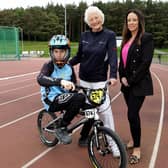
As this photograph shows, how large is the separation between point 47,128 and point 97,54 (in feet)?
4.25

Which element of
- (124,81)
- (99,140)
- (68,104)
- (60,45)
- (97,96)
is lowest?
(99,140)

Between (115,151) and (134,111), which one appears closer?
(115,151)

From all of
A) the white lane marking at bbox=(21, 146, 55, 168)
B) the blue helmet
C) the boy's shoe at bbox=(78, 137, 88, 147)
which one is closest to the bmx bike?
the blue helmet

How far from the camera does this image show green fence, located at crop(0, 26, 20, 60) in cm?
3894

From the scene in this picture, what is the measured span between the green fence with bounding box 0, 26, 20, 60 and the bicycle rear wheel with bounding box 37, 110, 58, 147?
108 ft

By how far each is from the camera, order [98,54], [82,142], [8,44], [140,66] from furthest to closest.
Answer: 1. [8,44]
2. [82,142]
3. [98,54]
4. [140,66]

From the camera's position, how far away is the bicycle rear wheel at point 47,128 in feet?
19.2

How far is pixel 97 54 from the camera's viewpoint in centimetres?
555

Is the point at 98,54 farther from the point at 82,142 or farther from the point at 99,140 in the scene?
the point at 82,142

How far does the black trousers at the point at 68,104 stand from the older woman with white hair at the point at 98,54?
444 mm

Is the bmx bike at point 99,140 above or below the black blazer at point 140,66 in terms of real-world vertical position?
below

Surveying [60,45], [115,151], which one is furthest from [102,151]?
[60,45]

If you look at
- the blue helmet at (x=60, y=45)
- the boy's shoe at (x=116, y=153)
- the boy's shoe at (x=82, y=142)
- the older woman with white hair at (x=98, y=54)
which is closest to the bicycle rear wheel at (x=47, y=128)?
the boy's shoe at (x=82, y=142)

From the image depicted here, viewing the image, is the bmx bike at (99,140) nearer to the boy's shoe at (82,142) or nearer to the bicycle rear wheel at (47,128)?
the bicycle rear wheel at (47,128)
